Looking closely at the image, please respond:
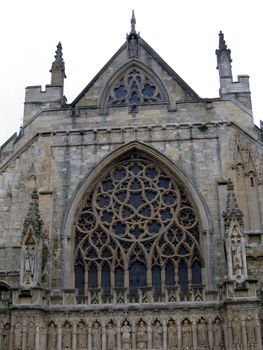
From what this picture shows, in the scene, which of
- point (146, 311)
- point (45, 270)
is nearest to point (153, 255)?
point (146, 311)

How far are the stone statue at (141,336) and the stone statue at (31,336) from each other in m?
3.01

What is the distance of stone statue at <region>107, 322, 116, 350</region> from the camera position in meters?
16.3

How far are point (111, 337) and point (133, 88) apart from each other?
10.0m

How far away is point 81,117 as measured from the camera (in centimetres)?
2097

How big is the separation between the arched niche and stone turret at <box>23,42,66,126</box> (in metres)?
3.29

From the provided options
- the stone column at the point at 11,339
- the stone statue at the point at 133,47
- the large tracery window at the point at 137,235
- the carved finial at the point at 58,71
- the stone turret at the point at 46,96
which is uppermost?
the stone statue at the point at 133,47

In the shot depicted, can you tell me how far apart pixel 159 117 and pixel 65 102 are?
14.3ft

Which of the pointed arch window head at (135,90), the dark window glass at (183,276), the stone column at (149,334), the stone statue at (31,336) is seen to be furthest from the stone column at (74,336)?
the pointed arch window head at (135,90)

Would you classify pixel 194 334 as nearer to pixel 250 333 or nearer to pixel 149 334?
pixel 149 334

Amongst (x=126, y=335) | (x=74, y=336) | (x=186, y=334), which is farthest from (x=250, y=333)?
(x=74, y=336)

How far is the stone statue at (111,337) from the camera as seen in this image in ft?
53.6

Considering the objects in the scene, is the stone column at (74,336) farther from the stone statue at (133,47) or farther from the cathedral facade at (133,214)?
the stone statue at (133,47)

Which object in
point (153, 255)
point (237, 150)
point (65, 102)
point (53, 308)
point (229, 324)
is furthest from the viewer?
point (65, 102)

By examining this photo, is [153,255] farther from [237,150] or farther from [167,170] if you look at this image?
[237,150]
